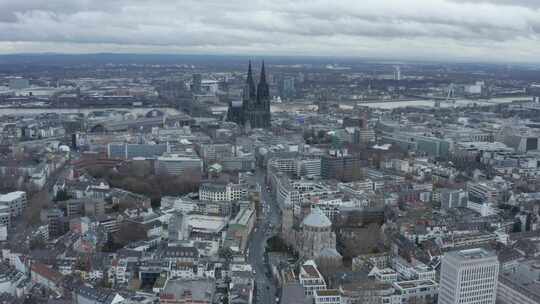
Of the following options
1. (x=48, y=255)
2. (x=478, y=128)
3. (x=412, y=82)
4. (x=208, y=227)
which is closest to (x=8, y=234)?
(x=48, y=255)

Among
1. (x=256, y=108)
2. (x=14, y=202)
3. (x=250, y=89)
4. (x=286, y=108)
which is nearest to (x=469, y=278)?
(x=14, y=202)

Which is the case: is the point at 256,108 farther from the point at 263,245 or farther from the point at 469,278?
the point at 469,278

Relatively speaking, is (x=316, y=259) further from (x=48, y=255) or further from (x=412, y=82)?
(x=412, y=82)

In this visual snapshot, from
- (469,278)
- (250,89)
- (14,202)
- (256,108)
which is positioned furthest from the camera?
(256,108)

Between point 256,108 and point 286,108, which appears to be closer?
point 256,108

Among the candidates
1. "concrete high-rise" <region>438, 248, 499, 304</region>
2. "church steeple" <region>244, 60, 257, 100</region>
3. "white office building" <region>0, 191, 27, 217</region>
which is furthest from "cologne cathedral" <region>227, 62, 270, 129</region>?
"concrete high-rise" <region>438, 248, 499, 304</region>

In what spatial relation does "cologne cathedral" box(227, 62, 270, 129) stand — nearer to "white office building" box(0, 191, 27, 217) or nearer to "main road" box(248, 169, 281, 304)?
"main road" box(248, 169, 281, 304)

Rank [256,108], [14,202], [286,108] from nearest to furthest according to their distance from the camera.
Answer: [14,202] < [256,108] < [286,108]

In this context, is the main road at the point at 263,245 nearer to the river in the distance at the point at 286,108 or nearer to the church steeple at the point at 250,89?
the church steeple at the point at 250,89
